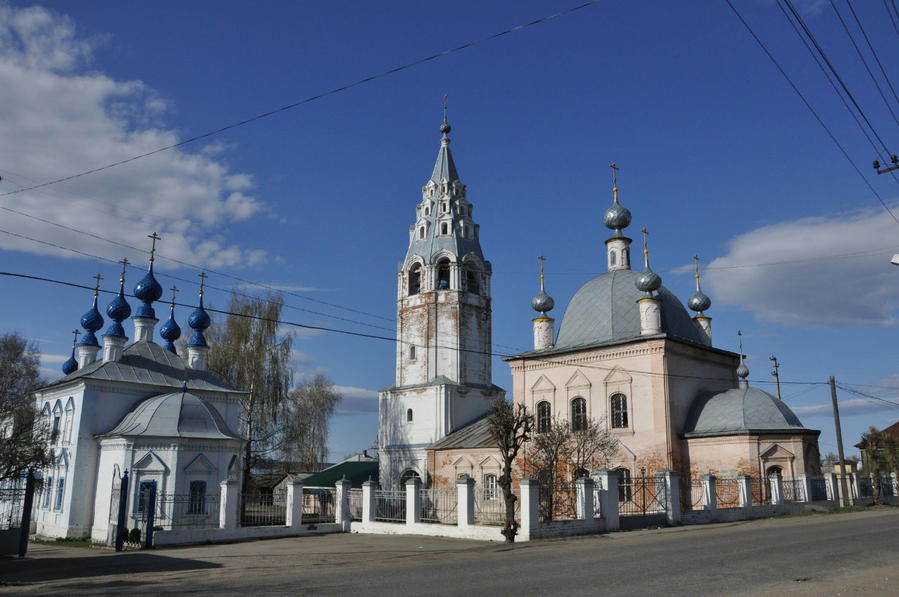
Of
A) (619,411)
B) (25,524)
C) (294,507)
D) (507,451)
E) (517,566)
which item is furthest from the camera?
(619,411)

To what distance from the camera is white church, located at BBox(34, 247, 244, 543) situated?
2108 cm

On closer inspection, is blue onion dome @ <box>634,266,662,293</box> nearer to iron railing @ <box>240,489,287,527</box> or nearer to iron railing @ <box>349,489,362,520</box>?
iron railing @ <box>349,489,362,520</box>

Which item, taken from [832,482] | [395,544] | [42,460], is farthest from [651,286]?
[42,460]

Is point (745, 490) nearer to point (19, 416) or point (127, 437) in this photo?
point (127, 437)

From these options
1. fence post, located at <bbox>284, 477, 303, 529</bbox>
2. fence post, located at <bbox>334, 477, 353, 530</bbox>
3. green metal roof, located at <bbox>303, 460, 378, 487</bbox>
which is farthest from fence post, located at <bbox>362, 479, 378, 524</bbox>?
green metal roof, located at <bbox>303, 460, 378, 487</bbox>

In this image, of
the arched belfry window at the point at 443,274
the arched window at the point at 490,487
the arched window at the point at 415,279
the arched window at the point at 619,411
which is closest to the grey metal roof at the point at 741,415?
the arched window at the point at 619,411

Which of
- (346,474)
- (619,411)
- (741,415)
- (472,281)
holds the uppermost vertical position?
(472,281)

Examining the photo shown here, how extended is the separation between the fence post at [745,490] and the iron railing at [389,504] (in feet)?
34.1

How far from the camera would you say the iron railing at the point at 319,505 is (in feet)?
75.5

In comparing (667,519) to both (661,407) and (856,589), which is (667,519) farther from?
(856,589)

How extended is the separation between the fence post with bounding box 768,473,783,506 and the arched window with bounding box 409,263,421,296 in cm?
1790

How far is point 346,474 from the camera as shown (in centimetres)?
3556

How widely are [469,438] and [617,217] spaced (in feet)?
37.3

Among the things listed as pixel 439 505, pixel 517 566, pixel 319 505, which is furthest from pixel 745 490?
pixel 319 505
